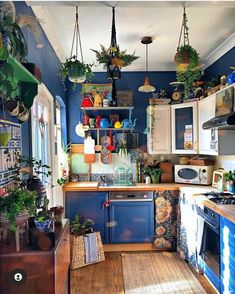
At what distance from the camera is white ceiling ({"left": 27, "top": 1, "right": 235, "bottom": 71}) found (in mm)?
2310

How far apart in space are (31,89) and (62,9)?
1.16 meters

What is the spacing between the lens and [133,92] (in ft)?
15.0

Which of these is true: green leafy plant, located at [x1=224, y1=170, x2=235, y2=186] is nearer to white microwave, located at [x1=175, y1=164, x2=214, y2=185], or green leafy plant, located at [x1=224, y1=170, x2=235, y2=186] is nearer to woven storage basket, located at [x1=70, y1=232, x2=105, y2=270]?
white microwave, located at [x1=175, y1=164, x2=214, y2=185]

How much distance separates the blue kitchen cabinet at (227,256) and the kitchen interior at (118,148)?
0.06 feet

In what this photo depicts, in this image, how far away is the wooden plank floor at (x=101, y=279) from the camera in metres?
2.85

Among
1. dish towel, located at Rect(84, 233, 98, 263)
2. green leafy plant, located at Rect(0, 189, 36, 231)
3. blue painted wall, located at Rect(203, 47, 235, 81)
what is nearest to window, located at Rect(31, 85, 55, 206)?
dish towel, located at Rect(84, 233, 98, 263)

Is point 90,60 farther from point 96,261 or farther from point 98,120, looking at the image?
point 96,261

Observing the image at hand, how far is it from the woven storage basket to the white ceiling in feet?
7.84

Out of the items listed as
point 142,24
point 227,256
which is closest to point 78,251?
point 227,256

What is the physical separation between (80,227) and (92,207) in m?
0.34

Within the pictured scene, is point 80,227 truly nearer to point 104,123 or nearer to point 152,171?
point 152,171

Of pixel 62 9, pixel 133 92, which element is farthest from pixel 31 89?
pixel 133 92

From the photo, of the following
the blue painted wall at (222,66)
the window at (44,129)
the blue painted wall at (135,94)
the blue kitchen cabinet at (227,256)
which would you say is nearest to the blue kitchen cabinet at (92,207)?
the window at (44,129)

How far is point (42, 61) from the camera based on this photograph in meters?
2.66
